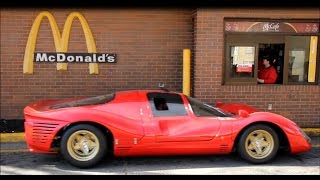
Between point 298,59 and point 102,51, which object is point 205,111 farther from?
point 298,59

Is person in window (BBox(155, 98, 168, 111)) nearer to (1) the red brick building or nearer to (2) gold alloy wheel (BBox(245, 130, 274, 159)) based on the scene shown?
(2) gold alloy wheel (BBox(245, 130, 274, 159))

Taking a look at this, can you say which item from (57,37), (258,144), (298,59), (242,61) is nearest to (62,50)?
(57,37)

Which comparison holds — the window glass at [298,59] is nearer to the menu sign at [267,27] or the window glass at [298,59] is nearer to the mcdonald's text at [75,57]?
the menu sign at [267,27]

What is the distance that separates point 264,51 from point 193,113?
10.3 ft

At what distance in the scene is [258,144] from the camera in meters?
5.65

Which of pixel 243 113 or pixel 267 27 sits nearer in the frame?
pixel 243 113

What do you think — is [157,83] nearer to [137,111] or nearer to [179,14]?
[179,14]

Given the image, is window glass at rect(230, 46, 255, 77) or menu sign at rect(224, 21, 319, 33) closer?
menu sign at rect(224, 21, 319, 33)

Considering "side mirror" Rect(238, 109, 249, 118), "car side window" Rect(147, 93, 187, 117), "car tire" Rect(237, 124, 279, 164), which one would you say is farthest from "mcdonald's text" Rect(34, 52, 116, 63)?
"car tire" Rect(237, 124, 279, 164)

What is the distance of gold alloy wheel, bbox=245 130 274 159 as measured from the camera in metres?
5.63

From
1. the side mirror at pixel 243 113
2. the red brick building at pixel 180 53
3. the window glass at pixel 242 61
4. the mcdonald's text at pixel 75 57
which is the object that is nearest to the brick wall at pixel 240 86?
the red brick building at pixel 180 53

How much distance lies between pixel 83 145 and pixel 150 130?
94 cm

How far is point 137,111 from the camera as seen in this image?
5.50m

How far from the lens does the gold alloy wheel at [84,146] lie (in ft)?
17.5
